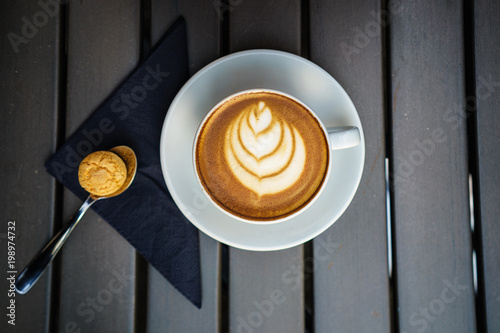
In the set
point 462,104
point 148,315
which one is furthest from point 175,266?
point 462,104

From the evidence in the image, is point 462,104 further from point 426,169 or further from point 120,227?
point 120,227

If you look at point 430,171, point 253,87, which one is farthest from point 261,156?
point 430,171

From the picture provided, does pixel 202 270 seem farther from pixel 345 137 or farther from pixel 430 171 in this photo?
pixel 430 171

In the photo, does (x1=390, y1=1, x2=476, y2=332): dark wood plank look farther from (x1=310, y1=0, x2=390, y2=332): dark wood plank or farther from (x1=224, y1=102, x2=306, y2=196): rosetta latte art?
(x1=224, y1=102, x2=306, y2=196): rosetta latte art

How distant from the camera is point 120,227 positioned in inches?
28.8

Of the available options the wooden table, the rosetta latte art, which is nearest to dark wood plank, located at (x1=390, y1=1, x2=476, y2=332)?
the wooden table

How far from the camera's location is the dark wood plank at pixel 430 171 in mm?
763

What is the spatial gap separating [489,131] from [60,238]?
983 millimetres

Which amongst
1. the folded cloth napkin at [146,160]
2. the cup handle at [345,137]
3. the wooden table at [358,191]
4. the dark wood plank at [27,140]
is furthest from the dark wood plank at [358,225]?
the dark wood plank at [27,140]

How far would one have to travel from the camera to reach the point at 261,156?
2.10 ft

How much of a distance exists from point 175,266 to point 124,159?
26 cm

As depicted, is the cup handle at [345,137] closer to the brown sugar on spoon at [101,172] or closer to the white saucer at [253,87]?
the white saucer at [253,87]

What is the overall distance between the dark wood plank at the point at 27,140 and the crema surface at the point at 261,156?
387mm

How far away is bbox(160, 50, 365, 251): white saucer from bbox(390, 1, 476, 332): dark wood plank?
0.52 ft
